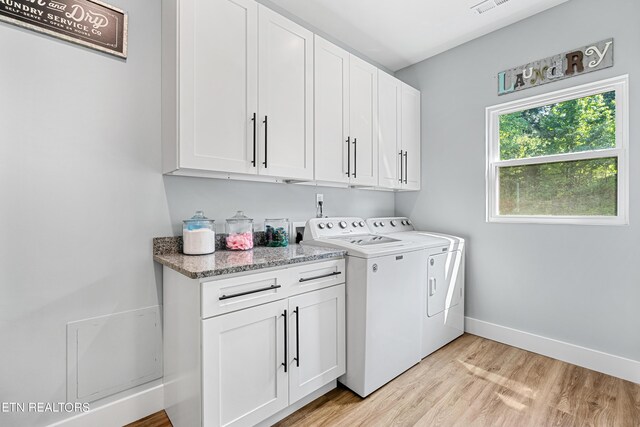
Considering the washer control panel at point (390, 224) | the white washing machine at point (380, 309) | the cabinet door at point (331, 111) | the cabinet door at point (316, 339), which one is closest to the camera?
the cabinet door at point (316, 339)

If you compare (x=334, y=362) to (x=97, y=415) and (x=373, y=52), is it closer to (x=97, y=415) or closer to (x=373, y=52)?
(x=97, y=415)

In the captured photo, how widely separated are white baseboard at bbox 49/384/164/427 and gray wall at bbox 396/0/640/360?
2704 millimetres

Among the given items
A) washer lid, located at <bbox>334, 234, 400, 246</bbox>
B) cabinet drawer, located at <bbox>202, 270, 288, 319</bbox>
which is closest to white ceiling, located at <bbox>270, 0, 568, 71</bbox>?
washer lid, located at <bbox>334, 234, 400, 246</bbox>

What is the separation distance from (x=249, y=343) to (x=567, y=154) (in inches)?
108

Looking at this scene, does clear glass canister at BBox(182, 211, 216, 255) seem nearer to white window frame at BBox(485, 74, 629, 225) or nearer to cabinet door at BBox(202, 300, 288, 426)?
cabinet door at BBox(202, 300, 288, 426)

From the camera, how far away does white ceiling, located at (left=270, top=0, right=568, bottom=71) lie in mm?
2328

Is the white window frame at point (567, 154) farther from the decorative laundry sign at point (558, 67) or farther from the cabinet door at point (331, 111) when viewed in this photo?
the cabinet door at point (331, 111)

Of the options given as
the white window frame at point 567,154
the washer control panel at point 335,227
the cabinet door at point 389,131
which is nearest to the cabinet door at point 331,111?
the washer control panel at point 335,227

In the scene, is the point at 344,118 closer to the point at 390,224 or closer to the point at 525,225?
the point at 390,224

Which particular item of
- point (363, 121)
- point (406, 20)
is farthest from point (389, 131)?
point (406, 20)

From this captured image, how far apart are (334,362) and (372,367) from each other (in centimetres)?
25

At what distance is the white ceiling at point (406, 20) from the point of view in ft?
7.64

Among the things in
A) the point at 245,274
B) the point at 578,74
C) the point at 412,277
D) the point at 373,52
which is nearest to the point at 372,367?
the point at 412,277

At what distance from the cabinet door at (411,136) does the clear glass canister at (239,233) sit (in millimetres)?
1734
